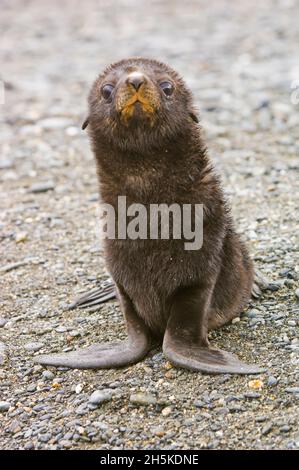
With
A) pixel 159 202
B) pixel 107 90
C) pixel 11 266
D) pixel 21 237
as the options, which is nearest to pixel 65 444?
pixel 159 202

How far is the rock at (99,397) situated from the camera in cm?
351

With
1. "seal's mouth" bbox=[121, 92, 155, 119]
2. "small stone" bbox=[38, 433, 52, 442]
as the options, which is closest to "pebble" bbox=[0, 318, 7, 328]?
"small stone" bbox=[38, 433, 52, 442]

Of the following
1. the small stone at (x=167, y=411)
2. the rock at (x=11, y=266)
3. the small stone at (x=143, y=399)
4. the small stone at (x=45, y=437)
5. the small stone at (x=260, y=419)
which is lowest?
the rock at (x=11, y=266)

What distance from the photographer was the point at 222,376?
3576 mm

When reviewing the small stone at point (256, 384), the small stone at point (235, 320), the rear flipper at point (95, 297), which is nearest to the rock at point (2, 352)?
the rear flipper at point (95, 297)

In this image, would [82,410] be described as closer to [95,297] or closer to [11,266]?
[95,297]

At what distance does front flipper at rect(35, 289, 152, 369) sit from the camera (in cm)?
377

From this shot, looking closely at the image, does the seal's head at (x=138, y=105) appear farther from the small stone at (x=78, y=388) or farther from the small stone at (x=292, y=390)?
the small stone at (x=292, y=390)

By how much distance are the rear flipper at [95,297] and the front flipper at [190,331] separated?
773 millimetres

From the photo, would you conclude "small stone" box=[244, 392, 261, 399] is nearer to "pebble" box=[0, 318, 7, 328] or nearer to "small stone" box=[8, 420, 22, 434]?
"small stone" box=[8, 420, 22, 434]

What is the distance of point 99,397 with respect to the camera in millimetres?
3523
